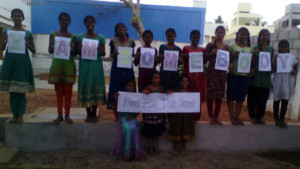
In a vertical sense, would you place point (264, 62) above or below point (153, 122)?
above

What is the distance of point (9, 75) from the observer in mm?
3484

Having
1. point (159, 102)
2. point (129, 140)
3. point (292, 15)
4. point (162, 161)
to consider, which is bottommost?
point (162, 161)

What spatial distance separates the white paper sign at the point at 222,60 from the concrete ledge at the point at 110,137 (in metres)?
1.02

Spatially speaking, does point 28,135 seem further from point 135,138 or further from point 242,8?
point 242,8

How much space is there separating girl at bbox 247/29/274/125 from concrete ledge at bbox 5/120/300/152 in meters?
0.34

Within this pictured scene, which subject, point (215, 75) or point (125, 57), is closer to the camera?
point (125, 57)

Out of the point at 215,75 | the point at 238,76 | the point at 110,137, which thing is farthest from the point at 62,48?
the point at 238,76

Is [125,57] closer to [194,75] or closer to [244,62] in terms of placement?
[194,75]

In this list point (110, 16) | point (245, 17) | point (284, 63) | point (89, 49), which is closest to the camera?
point (89, 49)

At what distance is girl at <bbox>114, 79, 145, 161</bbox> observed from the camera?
3.33m

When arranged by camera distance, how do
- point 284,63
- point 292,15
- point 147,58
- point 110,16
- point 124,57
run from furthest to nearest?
point 110,16 → point 292,15 → point 284,63 → point 147,58 → point 124,57

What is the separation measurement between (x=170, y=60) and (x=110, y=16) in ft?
38.9

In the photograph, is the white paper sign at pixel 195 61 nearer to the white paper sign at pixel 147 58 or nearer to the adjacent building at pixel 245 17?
the white paper sign at pixel 147 58

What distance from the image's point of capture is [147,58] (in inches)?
146
